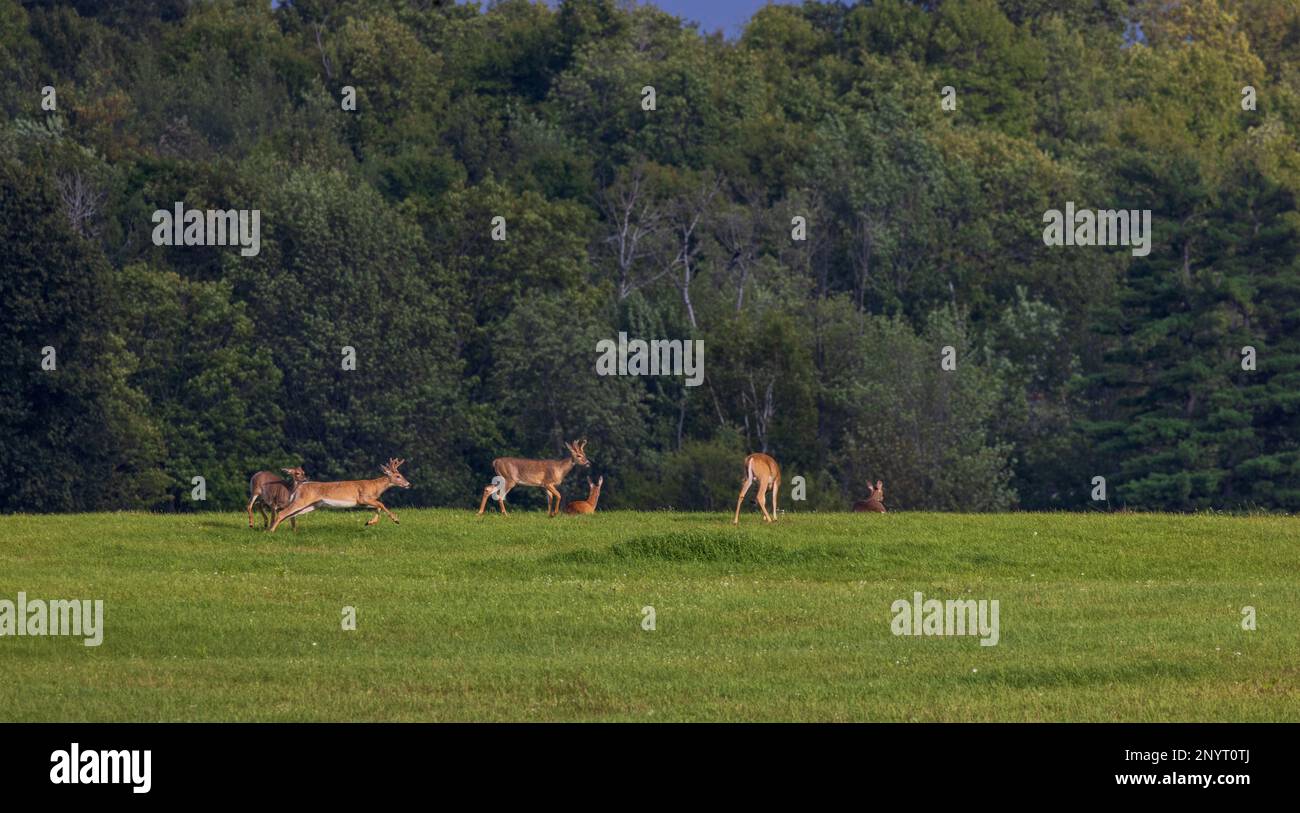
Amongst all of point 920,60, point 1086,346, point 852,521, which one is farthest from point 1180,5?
point 852,521

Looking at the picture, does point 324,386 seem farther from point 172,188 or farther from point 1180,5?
point 1180,5

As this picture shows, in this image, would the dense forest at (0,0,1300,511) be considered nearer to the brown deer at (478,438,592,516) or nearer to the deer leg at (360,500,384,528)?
the brown deer at (478,438,592,516)

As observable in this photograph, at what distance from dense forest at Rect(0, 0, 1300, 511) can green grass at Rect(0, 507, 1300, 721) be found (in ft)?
114

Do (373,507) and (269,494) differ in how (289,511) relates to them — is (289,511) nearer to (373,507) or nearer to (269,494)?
(269,494)

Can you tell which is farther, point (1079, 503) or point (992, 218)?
point (992, 218)

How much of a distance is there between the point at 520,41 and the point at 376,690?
320 feet

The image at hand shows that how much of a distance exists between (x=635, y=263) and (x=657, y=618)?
2786 inches

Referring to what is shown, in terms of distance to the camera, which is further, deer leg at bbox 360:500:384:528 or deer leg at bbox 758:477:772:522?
deer leg at bbox 758:477:772:522

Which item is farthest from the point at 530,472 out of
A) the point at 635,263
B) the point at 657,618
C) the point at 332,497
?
the point at 635,263

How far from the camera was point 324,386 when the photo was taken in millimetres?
81000

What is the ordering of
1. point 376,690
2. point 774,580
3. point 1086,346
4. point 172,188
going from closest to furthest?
1. point 376,690
2. point 774,580
3. point 172,188
4. point 1086,346

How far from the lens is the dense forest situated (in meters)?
75.1

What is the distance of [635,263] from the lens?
98.1 meters

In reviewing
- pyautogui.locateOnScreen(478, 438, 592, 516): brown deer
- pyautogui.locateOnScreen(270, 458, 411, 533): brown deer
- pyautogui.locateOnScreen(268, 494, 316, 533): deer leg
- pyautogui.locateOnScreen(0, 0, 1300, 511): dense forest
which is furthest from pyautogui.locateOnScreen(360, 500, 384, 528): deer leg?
pyautogui.locateOnScreen(0, 0, 1300, 511): dense forest
